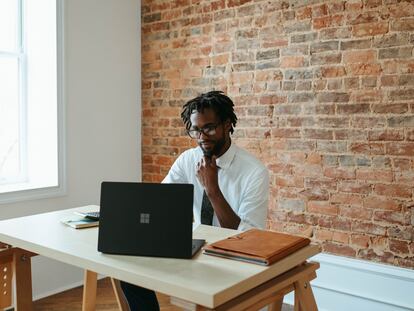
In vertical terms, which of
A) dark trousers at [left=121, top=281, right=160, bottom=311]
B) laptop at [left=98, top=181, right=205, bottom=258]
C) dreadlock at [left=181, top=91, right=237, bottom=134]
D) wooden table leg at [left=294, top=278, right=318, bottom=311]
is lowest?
dark trousers at [left=121, top=281, right=160, bottom=311]

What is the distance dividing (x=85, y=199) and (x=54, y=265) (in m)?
0.54

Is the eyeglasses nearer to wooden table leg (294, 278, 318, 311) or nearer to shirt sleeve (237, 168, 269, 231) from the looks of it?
shirt sleeve (237, 168, 269, 231)

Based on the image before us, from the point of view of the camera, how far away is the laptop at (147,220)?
1.56 metres

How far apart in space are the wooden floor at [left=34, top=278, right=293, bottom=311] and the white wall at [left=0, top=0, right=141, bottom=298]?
0.28 ft

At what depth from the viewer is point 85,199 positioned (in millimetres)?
3639

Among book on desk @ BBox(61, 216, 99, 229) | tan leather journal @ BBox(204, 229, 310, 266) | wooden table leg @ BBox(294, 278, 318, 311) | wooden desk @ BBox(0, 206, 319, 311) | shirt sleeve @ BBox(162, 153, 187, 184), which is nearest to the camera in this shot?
wooden desk @ BBox(0, 206, 319, 311)

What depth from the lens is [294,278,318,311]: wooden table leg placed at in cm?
168

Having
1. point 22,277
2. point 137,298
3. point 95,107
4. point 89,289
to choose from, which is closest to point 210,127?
point 137,298

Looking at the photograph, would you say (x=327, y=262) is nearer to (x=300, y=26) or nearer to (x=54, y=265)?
(x=300, y=26)

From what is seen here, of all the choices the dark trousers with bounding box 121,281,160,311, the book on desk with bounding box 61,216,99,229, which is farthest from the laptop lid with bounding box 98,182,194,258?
the dark trousers with bounding box 121,281,160,311

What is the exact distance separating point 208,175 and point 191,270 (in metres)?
0.91

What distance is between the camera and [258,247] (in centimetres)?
158

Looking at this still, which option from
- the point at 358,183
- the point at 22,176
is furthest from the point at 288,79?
the point at 22,176

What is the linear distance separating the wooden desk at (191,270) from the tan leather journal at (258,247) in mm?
24
